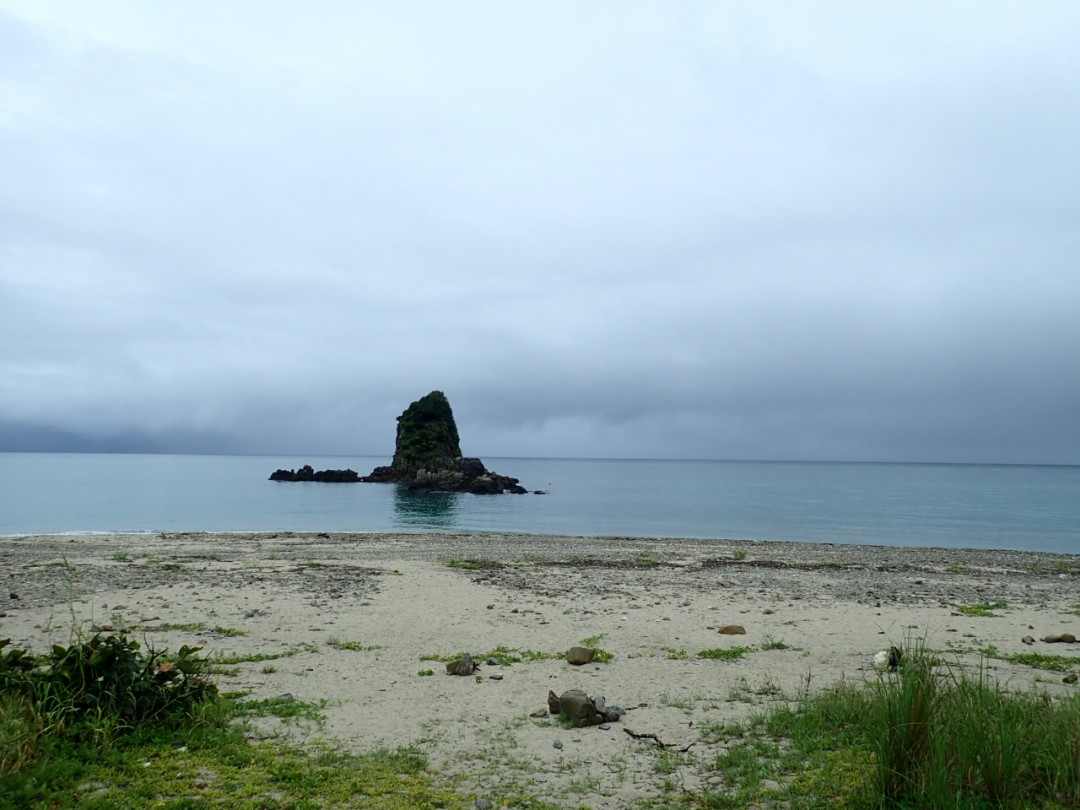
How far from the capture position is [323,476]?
465ft

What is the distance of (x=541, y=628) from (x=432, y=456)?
363ft

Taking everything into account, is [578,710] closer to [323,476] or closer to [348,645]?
[348,645]

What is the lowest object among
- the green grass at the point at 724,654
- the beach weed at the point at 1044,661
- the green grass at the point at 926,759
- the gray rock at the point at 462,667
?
the green grass at the point at 724,654

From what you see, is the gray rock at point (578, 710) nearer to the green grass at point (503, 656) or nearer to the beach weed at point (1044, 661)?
the green grass at point (503, 656)

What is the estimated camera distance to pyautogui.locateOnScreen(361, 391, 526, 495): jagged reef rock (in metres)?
114

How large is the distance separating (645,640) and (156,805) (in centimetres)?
948

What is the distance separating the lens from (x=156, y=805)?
19.4 feet

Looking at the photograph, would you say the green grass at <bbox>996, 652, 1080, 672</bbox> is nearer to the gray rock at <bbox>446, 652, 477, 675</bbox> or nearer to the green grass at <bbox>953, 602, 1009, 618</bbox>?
the green grass at <bbox>953, 602, 1009, 618</bbox>

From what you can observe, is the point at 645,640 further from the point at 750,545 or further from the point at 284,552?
the point at 750,545

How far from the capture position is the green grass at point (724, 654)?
12141 millimetres

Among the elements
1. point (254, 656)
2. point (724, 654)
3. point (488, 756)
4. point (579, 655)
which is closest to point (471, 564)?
point (254, 656)

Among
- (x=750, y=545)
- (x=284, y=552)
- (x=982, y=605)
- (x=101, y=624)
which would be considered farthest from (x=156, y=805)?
(x=750, y=545)

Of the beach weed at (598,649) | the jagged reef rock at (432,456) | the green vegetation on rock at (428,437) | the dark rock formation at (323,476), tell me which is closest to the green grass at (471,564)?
the beach weed at (598,649)

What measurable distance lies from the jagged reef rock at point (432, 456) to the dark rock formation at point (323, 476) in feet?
12.7
